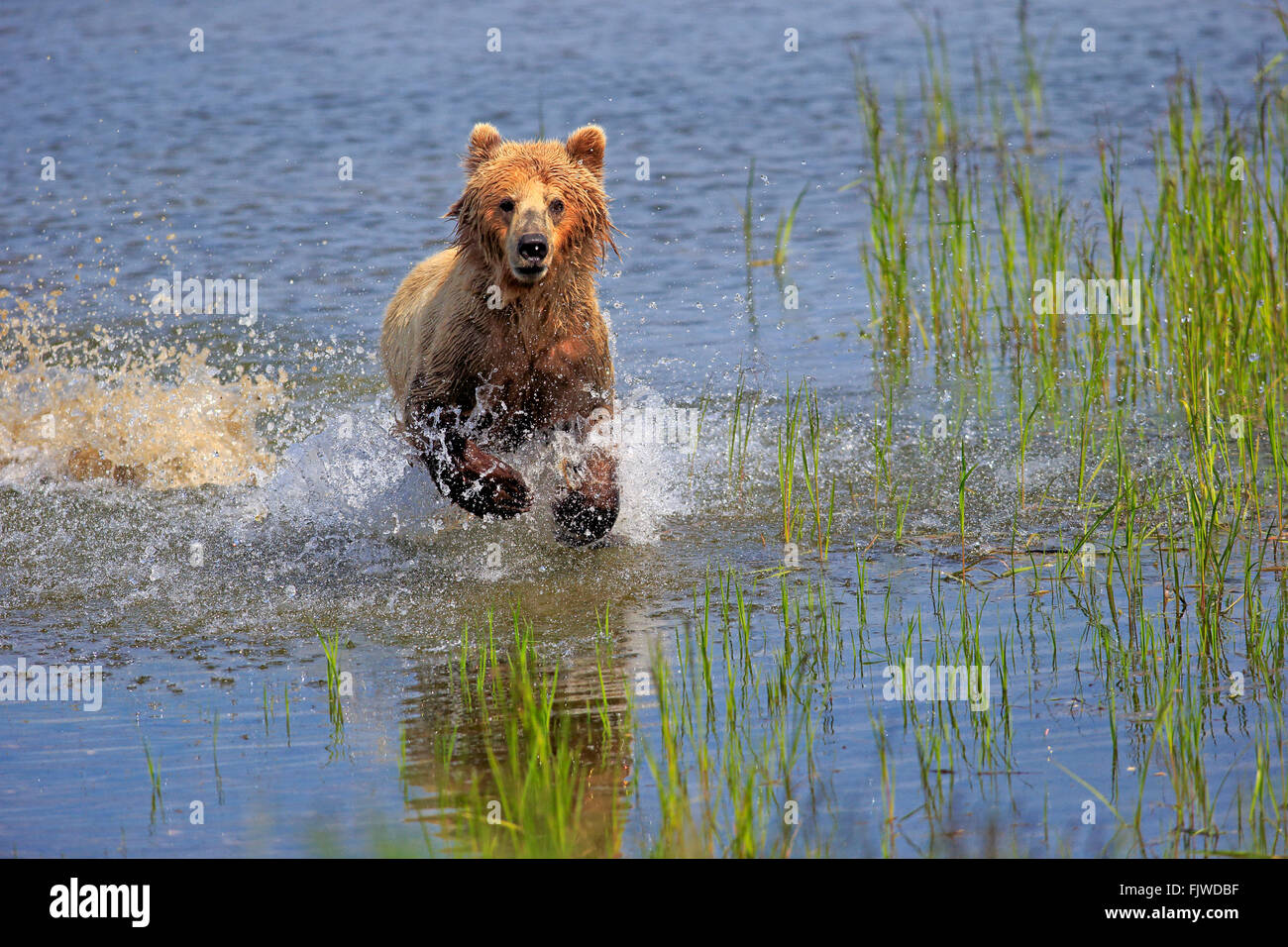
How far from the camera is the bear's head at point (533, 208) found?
567 centimetres

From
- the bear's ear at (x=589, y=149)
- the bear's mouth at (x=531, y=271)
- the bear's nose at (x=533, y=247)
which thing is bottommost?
the bear's mouth at (x=531, y=271)

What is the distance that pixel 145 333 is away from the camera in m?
10.4

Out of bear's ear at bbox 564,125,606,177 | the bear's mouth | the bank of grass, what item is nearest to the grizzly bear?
bear's ear at bbox 564,125,606,177

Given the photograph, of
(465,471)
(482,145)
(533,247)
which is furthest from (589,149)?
(465,471)

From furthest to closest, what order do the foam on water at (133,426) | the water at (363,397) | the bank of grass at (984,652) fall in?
the foam on water at (133,426) → the water at (363,397) → the bank of grass at (984,652)

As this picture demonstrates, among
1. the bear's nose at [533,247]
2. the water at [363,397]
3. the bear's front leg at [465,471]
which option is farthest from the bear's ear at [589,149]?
the water at [363,397]

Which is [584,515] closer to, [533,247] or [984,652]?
[533,247]

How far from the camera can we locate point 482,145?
6.15 meters

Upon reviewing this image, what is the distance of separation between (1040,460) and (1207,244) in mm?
1499

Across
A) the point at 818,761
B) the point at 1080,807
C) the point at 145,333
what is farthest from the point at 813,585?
the point at 145,333

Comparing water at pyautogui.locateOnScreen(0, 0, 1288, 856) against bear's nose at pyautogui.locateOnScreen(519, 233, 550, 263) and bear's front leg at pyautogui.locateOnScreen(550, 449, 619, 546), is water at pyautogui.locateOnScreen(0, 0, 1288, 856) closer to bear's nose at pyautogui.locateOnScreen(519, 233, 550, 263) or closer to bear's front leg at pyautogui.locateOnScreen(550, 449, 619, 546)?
bear's front leg at pyautogui.locateOnScreen(550, 449, 619, 546)

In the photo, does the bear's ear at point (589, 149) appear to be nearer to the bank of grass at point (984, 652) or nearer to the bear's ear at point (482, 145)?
the bear's ear at point (482, 145)

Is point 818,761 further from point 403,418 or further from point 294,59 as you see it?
point 294,59

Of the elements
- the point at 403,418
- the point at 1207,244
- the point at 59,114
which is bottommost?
the point at 403,418
